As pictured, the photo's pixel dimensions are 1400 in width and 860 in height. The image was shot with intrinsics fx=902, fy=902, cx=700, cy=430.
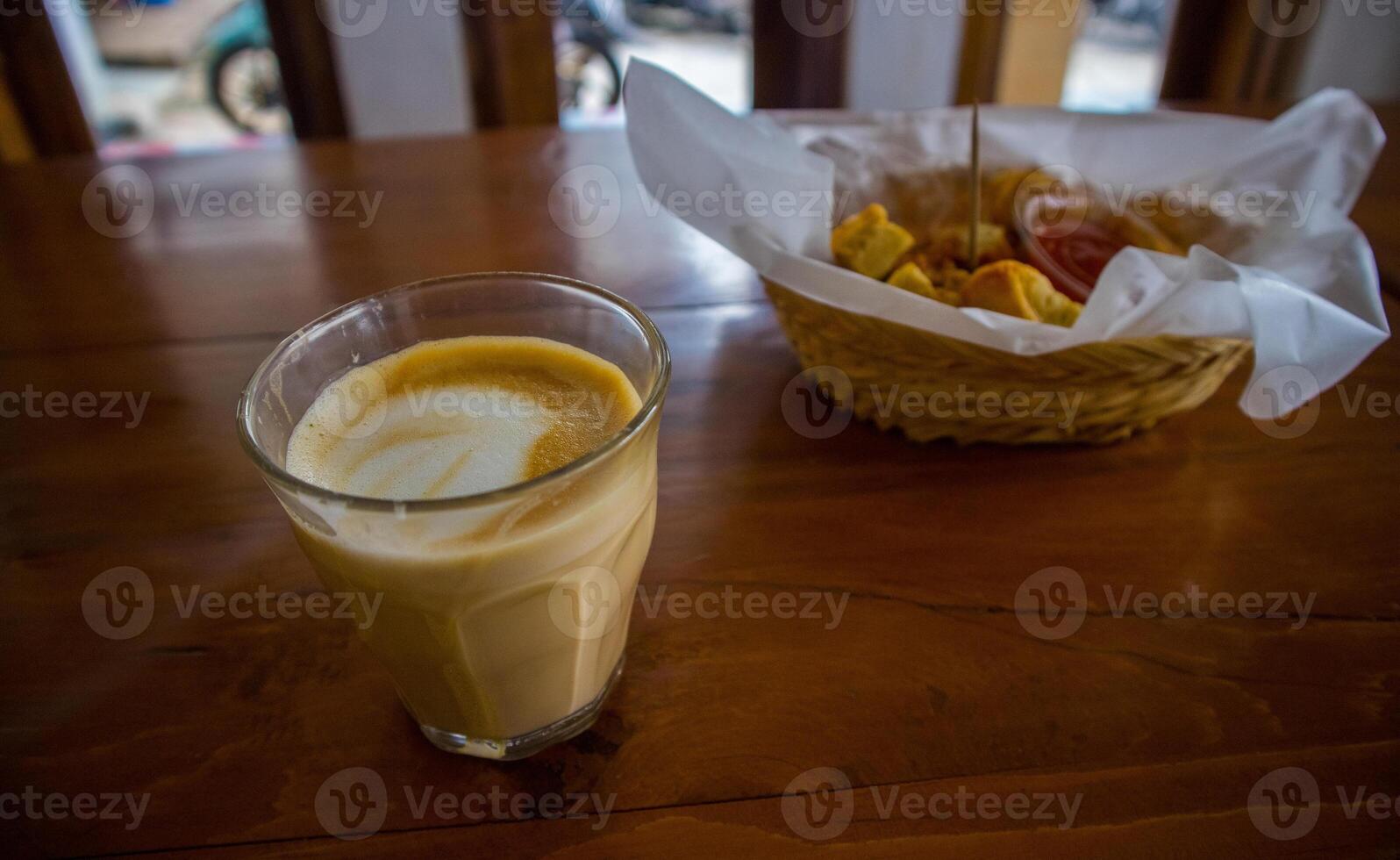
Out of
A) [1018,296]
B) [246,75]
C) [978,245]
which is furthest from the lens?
[246,75]

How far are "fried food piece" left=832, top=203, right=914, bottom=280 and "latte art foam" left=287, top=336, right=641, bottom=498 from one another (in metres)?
0.28

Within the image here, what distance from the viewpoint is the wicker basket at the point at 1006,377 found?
0.58 meters

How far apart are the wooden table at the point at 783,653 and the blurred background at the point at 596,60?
3.44ft

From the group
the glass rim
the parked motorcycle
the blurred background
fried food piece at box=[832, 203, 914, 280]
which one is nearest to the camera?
the glass rim

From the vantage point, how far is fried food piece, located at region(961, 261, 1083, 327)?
2.00ft

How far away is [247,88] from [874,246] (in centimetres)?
235

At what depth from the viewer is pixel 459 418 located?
455 mm

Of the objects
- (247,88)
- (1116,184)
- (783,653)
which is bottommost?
(247,88)

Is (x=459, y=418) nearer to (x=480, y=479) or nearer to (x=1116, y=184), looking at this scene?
(x=480, y=479)

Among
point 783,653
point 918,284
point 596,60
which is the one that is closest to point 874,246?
point 918,284

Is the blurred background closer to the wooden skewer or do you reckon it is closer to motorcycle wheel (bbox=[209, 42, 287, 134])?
motorcycle wheel (bbox=[209, 42, 287, 134])

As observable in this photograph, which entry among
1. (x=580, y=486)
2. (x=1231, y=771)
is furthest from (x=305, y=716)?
(x=1231, y=771)

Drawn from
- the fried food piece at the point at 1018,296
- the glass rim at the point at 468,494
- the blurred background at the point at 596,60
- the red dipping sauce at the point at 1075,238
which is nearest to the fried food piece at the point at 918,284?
the fried food piece at the point at 1018,296

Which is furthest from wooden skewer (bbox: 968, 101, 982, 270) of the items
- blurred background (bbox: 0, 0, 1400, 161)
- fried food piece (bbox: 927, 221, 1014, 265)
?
blurred background (bbox: 0, 0, 1400, 161)
